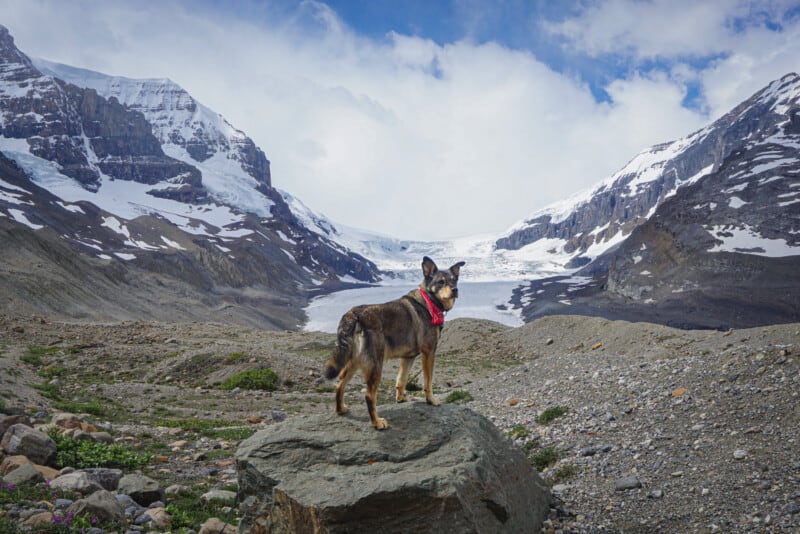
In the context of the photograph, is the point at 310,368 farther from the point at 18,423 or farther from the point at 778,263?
the point at 778,263

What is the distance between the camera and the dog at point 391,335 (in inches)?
303

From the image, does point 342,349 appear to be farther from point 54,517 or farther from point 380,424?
point 54,517

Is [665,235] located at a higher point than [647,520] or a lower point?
higher

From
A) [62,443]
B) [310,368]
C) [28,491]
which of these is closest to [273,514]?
[28,491]

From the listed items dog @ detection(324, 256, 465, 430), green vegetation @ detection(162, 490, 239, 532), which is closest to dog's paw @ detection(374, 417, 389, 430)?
dog @ detection(324, 256, 465, 430)

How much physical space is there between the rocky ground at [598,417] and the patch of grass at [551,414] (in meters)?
0.13

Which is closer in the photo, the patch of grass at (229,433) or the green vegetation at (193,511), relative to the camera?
the green vegetation at (193,511)

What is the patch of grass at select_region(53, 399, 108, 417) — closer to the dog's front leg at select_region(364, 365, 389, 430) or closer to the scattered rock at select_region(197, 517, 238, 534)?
the scattered rock at select_region(197, 517, 238, 534)

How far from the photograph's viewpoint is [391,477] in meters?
6.99

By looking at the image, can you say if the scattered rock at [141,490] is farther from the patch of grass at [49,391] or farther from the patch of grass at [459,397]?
the patch of grass at [459,397]

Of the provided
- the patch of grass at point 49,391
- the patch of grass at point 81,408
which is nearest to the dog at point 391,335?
the patch of grass at point 81,408

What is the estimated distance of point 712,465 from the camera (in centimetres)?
907

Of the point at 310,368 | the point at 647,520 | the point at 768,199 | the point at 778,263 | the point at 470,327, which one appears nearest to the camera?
the point at 647,520

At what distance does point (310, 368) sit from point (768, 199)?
148 meters
